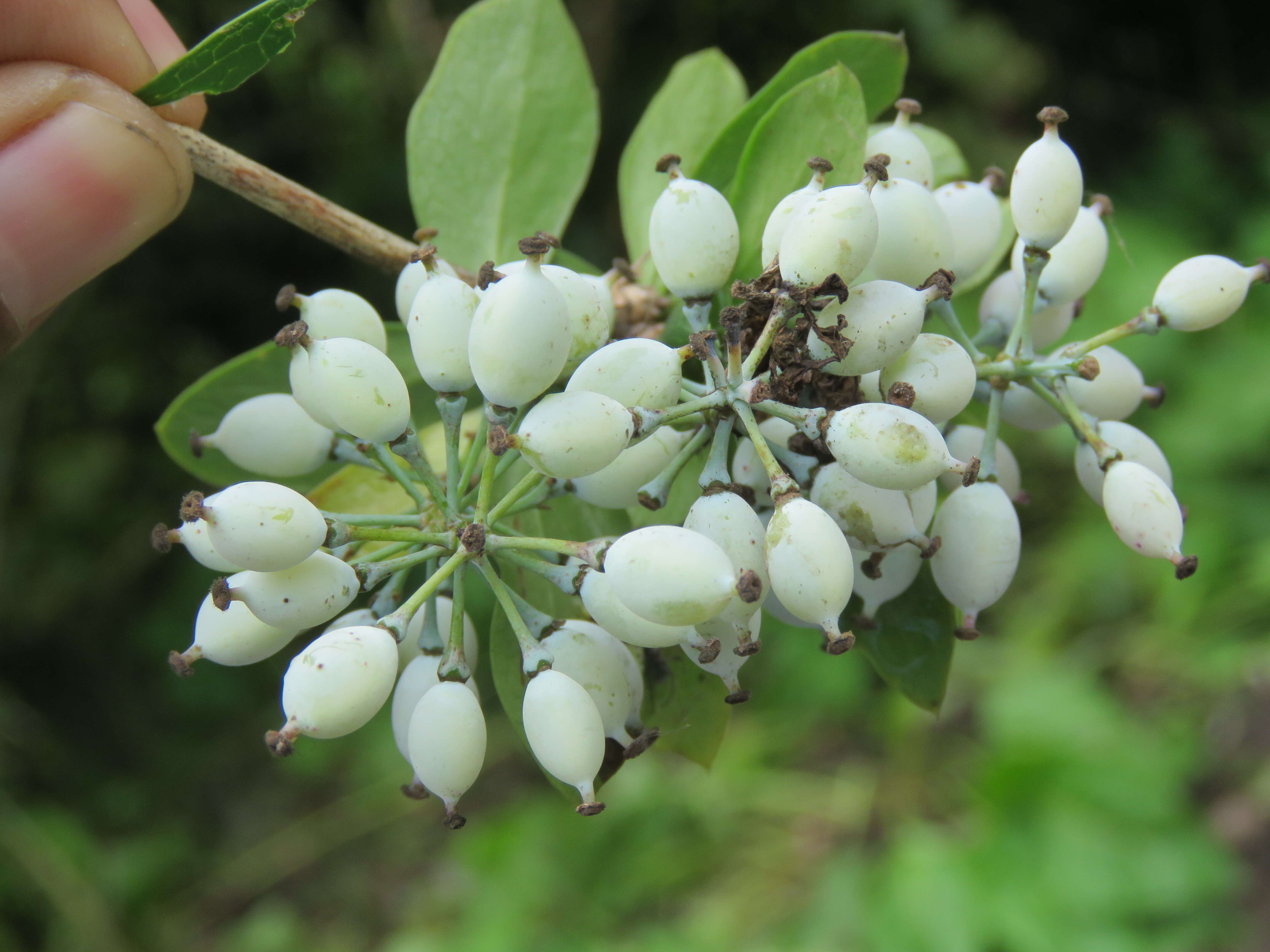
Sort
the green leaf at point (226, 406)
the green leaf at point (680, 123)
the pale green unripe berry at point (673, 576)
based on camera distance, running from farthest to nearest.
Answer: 1. the green leaf at point (680, 123)
2. the green leaf at point (226, 406)
3. the pale green unripe berry at point (673, 576)

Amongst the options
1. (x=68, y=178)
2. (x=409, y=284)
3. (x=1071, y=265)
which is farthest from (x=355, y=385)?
(x=1071, y=265)

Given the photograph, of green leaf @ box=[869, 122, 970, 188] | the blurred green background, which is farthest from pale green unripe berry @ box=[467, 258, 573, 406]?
the blurred green background

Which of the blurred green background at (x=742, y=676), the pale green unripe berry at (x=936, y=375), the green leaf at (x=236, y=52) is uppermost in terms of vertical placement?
the green leaf at (x=236, y=52)

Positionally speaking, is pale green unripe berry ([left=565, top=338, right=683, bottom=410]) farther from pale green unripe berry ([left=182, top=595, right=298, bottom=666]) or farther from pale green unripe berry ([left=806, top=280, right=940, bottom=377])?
pale green unripe berry ([left=182, top=595, right=298, bottom=666])

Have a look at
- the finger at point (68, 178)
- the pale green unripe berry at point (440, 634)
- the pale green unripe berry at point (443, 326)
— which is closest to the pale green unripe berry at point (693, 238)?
the pale green unripe berry at point (443, 326)

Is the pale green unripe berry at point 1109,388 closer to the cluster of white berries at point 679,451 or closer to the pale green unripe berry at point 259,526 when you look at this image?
the cluster of white berries at point 679,451

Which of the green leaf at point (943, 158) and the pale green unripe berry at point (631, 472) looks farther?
the green leaf at point (943, 158)

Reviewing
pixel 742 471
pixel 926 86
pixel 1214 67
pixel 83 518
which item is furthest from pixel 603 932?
pixel 1214 67
